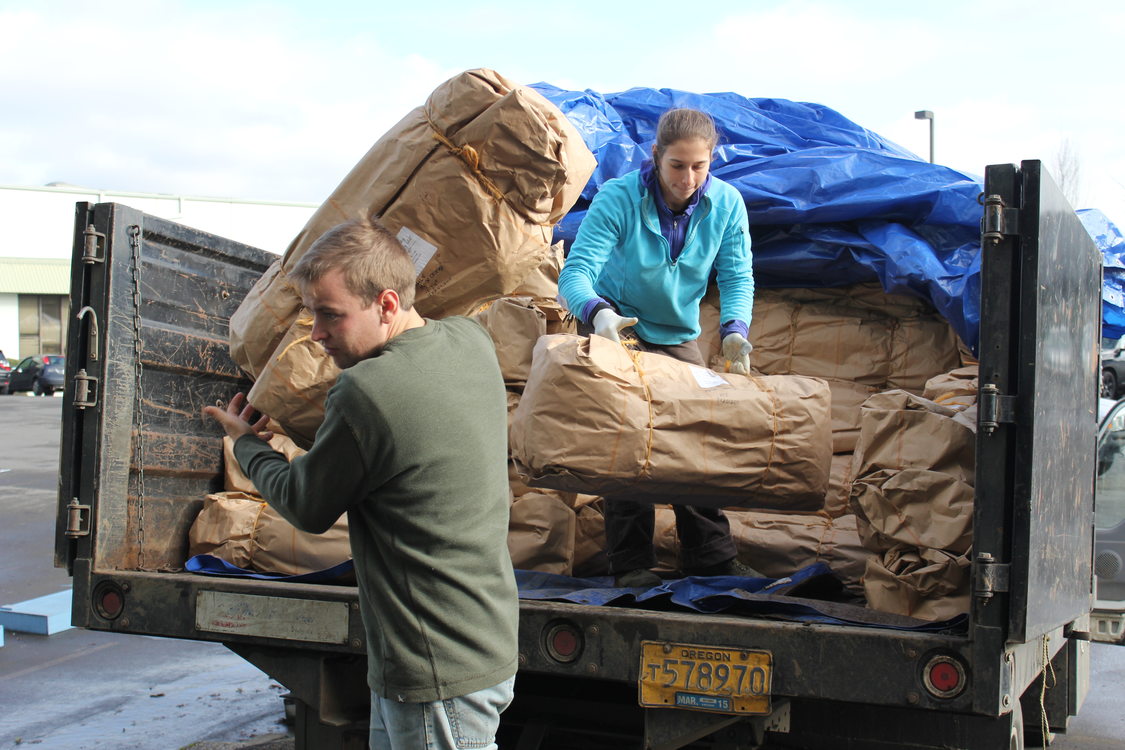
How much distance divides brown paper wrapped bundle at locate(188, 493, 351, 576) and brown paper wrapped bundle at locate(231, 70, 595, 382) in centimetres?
49

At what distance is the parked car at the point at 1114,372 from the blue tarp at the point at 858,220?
1604cm

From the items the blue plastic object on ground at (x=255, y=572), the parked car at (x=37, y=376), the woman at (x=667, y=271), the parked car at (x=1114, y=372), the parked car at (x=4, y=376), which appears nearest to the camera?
the blue plastic object on ground at (x=255, y=572)

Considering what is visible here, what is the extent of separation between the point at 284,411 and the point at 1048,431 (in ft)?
6.73

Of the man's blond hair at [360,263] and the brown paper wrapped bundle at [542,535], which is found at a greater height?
the man's blond hair at [360,263]

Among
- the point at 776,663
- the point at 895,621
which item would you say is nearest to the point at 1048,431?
the point at 895,621

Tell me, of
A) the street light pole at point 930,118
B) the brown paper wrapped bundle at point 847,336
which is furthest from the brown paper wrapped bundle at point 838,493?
the street light pole at point 930,118

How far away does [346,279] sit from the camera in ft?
6.23

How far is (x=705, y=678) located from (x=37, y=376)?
29497mm

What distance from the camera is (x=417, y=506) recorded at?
1.85 m

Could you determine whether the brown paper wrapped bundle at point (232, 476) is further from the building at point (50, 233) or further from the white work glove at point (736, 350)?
the building at point (50, 233)

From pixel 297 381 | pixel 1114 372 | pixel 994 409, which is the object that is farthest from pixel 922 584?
pixel 1114 372

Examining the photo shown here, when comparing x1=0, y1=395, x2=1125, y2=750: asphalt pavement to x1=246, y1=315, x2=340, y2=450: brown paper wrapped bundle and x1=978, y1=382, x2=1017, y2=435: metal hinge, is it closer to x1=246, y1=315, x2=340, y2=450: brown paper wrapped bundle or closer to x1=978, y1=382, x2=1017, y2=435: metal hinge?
x1=246, y1=315, x2=340, y2=450: brown paper wrapped bundle

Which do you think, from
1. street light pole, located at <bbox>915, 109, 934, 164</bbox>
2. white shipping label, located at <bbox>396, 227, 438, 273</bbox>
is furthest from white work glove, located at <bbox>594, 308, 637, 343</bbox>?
street light pole, located at <bbox>915, 109, 934, 164</bbox>

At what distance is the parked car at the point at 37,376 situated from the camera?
2808 cm
